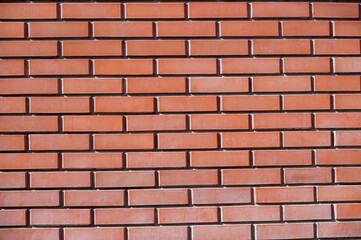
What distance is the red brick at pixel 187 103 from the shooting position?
2.10 metres

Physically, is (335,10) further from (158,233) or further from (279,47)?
(158,233)

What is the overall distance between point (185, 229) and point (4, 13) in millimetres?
1402

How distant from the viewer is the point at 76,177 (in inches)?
81.9

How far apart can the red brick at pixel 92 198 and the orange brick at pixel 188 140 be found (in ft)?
1.10

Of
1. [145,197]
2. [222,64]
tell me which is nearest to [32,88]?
[145,197]

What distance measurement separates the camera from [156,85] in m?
2.10

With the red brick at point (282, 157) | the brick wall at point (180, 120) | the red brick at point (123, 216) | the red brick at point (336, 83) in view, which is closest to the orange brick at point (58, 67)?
the brick wall at point (180, 120)

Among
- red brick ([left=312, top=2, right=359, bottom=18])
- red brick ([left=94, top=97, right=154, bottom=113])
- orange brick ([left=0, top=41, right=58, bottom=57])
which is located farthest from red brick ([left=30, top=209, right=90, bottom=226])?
red brick ([left=312, top=2, right=359, bottom=18])

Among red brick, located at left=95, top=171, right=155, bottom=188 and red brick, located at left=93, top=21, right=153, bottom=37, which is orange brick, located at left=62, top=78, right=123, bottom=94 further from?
red brick, located at left=95, top=171, right=155, bottom=188

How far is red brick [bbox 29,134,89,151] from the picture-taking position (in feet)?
6.81

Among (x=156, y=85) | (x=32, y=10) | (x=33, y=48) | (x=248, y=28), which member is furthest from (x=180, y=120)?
(x=32, y=10)

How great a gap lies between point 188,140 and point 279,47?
66cm

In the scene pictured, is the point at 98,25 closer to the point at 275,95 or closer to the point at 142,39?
the point at 142,39

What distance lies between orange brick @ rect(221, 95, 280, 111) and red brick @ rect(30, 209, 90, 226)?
2.88ft
